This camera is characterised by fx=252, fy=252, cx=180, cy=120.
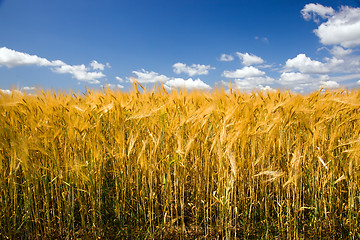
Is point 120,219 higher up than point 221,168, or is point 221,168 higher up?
point 221,168

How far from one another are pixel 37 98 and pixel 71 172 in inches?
35.9

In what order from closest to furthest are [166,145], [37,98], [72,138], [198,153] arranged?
[72,138]
[166,145]
[198,153]
[37,98]

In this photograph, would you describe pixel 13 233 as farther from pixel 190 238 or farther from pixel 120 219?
pixel 190 238

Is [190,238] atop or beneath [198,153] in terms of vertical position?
beneath

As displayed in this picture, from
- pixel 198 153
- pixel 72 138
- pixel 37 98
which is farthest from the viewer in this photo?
pixel 37 98

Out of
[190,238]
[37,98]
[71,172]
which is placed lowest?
[190,238]

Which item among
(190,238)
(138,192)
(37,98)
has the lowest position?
(190,238)

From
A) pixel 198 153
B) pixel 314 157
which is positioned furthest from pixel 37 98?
pixel 314 157

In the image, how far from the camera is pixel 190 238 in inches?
67.6

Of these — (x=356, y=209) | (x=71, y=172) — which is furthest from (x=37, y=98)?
(x=356, y=209)

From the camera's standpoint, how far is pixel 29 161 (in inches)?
64.2

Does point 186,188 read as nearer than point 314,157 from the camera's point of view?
No

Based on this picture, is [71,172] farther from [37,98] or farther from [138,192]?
[37,98]

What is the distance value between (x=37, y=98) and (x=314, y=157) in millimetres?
2283
